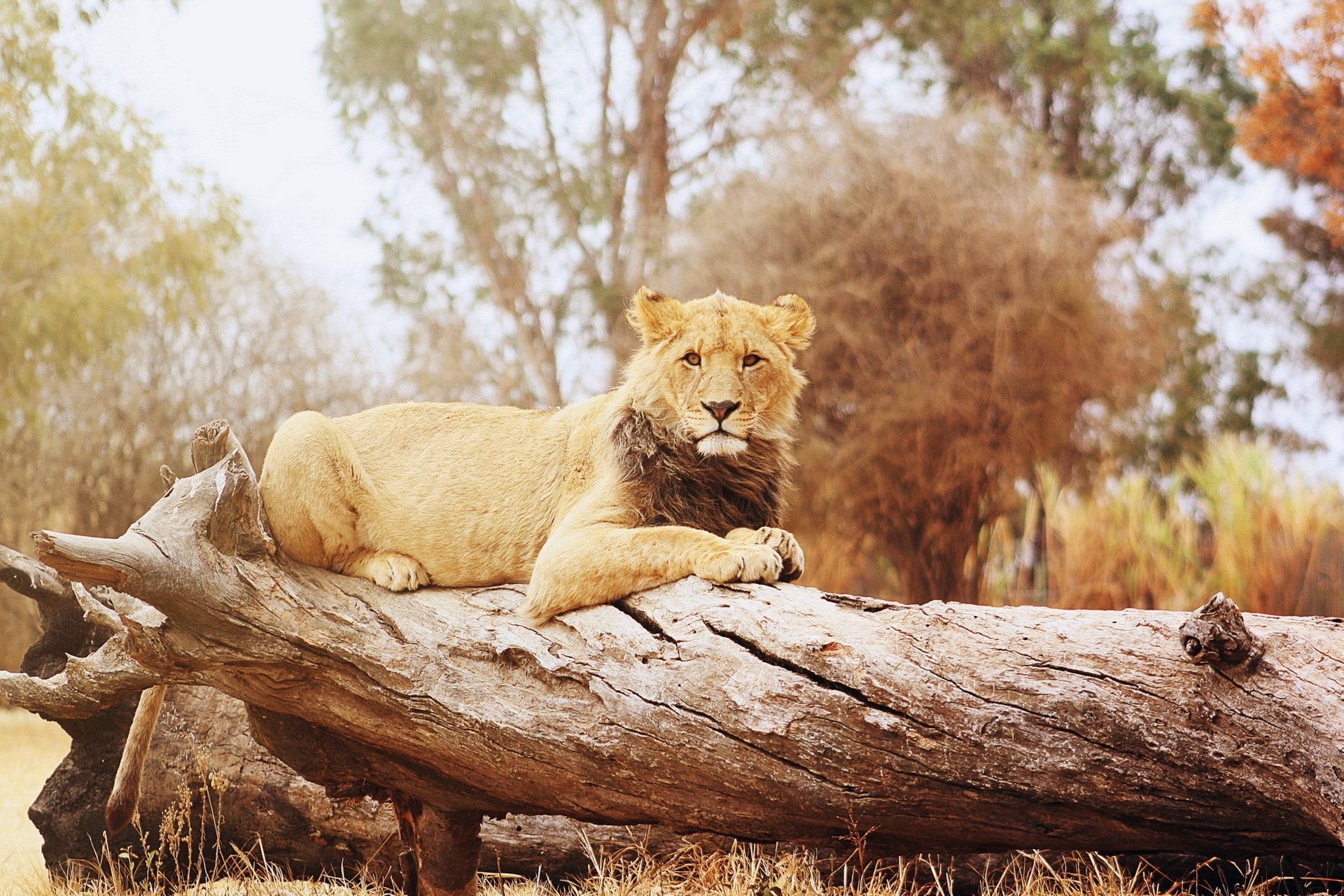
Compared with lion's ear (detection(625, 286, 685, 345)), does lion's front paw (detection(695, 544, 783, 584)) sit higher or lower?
lower

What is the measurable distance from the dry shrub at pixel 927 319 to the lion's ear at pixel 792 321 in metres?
5.06

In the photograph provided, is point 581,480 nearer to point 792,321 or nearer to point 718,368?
point 718,368

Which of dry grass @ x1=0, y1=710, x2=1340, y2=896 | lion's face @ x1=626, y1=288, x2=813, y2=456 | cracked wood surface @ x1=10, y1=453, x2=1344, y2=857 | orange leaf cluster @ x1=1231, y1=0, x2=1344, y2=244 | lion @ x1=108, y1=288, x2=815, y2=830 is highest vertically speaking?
orange leaf cluster @ x1=1231, y1=0, x2=1344, y2=244

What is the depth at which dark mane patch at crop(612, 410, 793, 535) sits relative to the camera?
414cm

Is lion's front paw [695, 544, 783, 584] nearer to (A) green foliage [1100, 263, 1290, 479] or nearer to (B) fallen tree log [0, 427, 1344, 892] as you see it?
(B) fallen tree log [0, 427, 1344, 892]

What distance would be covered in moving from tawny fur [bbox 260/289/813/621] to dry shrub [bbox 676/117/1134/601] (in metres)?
5.28

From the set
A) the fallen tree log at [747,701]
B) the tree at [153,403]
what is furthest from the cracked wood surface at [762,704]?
the tree at [153,403]

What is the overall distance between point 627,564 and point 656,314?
115 centimetres

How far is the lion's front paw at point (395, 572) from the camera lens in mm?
4152

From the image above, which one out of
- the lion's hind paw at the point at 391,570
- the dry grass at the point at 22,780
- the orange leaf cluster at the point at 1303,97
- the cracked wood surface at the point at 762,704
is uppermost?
the orange leaf cluster at the point at 1303,97

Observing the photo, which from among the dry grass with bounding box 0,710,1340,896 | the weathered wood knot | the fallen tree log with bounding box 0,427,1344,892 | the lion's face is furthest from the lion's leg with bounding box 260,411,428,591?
the weathered wood knot

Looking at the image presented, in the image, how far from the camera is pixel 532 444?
4.73 metres

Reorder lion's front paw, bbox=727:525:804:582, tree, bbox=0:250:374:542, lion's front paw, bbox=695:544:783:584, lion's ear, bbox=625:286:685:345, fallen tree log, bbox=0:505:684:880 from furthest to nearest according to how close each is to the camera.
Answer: tree, bbox=0:250:374:542 < fallen tree log, bbox=0:505:684:880 < lion's ear, bbox=625:286:685:345 < lion's front paw, bbox=727:525:804:582 < lion's front paw, bbox=695:544:783:584

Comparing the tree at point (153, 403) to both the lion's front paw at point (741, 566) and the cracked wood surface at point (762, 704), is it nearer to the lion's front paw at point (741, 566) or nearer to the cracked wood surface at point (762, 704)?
the cracked wood surface at point (762, 704)
